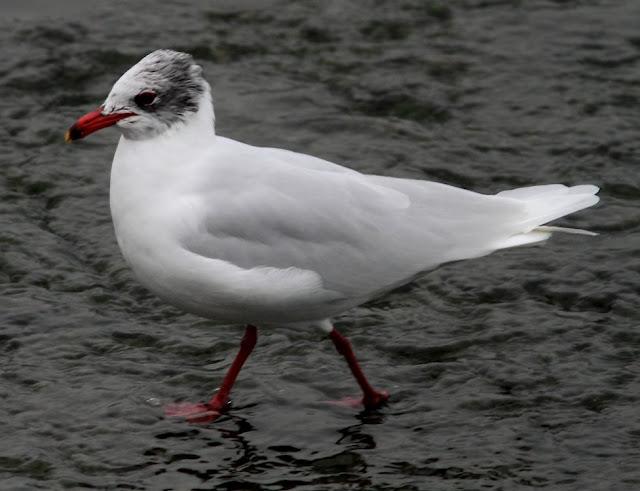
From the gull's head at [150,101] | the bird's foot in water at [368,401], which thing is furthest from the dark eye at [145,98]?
the bird's foot in water at [368,401]

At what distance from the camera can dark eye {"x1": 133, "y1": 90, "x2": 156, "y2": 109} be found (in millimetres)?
6848

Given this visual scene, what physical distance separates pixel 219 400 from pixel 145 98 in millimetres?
1654

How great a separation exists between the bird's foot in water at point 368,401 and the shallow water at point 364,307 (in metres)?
0.06

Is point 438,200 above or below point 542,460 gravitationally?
above

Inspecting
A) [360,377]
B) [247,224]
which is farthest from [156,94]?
[360,377]

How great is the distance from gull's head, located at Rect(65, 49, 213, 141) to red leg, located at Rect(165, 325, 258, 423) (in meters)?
1.27

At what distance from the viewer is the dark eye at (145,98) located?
270 inches

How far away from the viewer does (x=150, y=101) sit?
22.6ft

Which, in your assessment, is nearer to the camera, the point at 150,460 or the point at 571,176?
the point at 150,460

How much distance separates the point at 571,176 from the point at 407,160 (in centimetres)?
121

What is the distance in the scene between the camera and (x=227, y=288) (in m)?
6.72

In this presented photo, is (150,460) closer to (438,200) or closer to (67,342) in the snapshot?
(67,342)

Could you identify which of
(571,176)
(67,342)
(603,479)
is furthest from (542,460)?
(571,176)

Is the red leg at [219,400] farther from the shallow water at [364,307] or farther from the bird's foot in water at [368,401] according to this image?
the bird's foot in water at [368,401]
